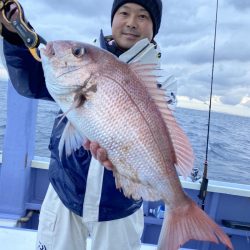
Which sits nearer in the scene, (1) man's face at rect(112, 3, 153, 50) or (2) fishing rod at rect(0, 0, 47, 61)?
(2) fishing rod at rect(0, 0, 47, 61)

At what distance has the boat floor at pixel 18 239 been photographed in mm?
2701

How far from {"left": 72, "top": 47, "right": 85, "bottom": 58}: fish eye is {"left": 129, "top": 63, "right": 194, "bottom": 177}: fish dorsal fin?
8.8 inches

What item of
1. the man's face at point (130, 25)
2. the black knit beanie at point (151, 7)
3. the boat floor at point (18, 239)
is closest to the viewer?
the man's face at point (130, 25)

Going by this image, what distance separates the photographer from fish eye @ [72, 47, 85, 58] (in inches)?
58.4

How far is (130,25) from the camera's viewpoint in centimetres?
215

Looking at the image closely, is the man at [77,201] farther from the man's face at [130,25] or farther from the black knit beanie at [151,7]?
the black knit beanie at [151,7]

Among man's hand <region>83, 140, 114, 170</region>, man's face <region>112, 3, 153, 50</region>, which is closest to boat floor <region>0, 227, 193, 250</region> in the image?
man's hand <region>83, 140, 114, 170</region>

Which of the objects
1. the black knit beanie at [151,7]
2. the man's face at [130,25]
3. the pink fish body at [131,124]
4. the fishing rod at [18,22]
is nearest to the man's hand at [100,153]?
the pink fish body at [131,124]

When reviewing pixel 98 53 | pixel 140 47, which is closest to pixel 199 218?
pixel 98 53

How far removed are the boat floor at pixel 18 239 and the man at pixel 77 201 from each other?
0.76 meters

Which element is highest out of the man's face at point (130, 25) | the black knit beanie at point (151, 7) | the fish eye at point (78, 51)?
the black knit beanie at point (151, 7)

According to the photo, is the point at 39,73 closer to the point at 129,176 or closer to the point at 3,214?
the point at 129,176

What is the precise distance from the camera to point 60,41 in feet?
4.93

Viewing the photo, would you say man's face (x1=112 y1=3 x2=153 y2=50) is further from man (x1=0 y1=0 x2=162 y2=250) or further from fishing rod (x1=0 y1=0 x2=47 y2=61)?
fishing rod (x1=0 y1=0 x2=47 y2=61)
